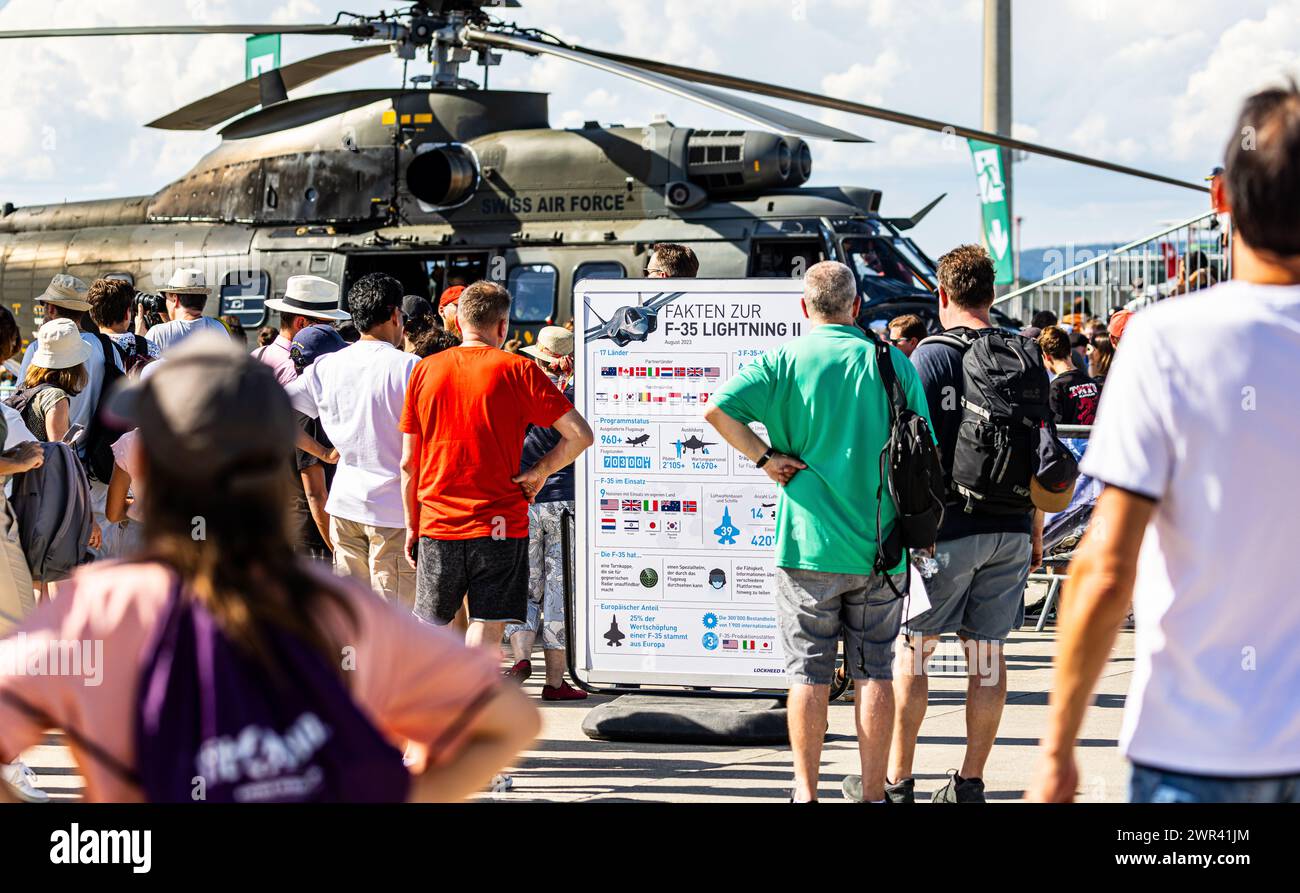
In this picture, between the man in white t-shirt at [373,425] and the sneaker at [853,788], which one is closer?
the sneaker at [853,788]

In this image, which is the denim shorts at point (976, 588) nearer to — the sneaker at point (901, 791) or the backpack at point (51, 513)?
the sneaker at point (901, 791)

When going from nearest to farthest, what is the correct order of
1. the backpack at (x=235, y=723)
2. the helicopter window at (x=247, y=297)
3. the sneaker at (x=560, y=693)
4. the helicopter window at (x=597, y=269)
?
the backpack at (x=235, y=723)
the sneaker at (x=560, y=693)
the helicopter window at (x=597, y=269)
the helicopter window at (x=247, y=297)

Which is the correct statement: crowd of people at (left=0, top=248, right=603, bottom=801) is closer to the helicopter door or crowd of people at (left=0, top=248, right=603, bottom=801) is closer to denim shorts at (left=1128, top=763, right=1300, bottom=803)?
denim shorts at (left=1128, top=763, right=1300, bottom=803)

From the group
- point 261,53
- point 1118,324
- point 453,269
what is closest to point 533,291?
point 453,269

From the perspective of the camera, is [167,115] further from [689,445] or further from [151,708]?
[151,708]

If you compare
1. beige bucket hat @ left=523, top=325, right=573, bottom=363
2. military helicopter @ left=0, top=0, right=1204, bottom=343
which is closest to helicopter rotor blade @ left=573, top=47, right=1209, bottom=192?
military helicopter @ left=0, top=0, right=1204, bottom=343

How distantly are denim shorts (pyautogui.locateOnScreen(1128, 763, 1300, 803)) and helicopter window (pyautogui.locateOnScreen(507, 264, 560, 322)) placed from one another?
11.8 meters

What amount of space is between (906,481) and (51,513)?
11.7 feet

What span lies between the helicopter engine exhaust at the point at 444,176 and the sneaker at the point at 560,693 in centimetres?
740

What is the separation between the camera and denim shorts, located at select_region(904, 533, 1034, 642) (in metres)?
5.84

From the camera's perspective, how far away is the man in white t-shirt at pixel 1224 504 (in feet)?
8.79

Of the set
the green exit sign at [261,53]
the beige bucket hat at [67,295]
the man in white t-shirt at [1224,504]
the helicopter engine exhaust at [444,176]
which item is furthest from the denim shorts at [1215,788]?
the green exit sign at [261,53]

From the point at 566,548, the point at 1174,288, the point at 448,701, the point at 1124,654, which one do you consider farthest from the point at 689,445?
the point at 1174,288
